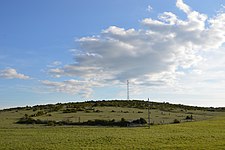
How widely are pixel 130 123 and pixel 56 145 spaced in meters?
Result: 27.5

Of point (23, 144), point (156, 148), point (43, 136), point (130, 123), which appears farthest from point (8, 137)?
point (130, 123)

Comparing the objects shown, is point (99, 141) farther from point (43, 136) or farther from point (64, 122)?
point (64, 122)

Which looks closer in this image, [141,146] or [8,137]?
[141,146]

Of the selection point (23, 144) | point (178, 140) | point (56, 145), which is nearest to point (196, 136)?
point (178, 140)

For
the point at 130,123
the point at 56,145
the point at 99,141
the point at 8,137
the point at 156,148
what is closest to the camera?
the point at 156,148

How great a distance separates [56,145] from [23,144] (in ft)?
10.3

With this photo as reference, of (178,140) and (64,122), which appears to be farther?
(64,122)

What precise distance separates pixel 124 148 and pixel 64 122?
30800 millimetres

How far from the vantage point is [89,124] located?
59.5 meters

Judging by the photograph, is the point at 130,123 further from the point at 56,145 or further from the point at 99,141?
the point at 56,145

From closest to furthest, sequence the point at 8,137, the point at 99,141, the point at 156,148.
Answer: the point at 156,148 < the point at 99,141 < the point at 8,137

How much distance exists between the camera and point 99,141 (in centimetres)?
3550

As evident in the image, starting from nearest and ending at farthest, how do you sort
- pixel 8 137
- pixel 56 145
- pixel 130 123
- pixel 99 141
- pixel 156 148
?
pixel 156 148 → pixel 56 145 → pixel 99 141 → pixel 8 137 → pixel 130 123

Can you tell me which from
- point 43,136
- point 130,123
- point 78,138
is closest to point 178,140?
point 78,138
